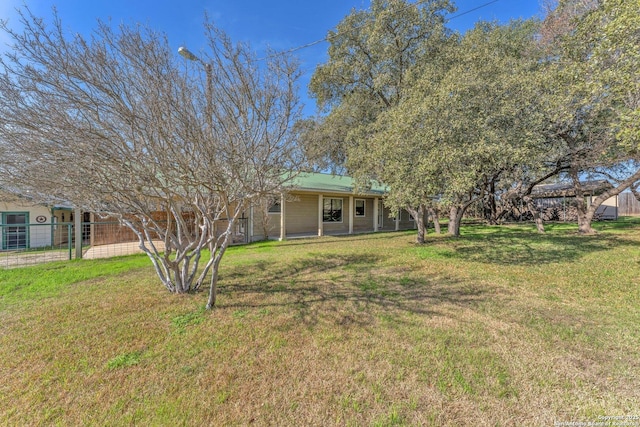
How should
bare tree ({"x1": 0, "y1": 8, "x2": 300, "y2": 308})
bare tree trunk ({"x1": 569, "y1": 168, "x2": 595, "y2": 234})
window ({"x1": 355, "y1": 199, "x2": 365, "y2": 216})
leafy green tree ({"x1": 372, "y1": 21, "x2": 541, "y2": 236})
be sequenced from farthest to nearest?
window ({"x1": 355, "y1": 199, "x2": 365, "y2": 216}), bare tree trunk ({"x1": 569, "y1": 168, "x2": 595, "y2": 234}), leafy green tree ({"x1": 372, "y1": 21, "x2": 541, "y2": 236}), bare tree ({"x1": 0, "y1": 8, "x2": 300, "y2": 308})

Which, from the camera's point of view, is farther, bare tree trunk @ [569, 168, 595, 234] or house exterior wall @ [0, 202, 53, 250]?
bare tree trunk @ [569, 168, 595, 234]

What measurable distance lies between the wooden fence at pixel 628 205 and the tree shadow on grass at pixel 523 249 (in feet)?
85.0

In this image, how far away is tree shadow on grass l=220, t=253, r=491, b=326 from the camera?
3.96 metres

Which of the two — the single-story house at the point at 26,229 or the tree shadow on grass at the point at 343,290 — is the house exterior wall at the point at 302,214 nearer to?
the tree shadow on grass at the point at 343,290

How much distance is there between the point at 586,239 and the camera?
408 inches

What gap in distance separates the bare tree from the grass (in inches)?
49.8

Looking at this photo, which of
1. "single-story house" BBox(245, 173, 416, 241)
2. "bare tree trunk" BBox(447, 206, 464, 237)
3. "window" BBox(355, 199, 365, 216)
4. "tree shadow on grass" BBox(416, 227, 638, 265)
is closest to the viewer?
"tree shadow on grass" BBox(416, 227, 638, 265)

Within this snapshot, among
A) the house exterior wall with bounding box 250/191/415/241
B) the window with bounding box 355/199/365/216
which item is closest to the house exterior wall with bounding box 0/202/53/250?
the house exterior wall with bounding box 250/191/415/241

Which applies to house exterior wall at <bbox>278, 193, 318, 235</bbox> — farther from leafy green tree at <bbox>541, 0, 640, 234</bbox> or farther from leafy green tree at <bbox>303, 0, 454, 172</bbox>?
leafy green tree at <bbox>541, 0, 640, 234</bbox>

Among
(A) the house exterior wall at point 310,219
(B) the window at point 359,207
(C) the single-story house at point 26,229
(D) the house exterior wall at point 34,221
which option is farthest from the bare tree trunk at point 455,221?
(D) the house exterior wall at point 34,221

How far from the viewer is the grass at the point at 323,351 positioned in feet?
6.74

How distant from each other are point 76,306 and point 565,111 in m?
11.3

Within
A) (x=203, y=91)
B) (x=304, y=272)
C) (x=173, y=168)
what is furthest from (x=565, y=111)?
(x=173, y=168)

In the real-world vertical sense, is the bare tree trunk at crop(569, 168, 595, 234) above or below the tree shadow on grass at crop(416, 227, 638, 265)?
above
